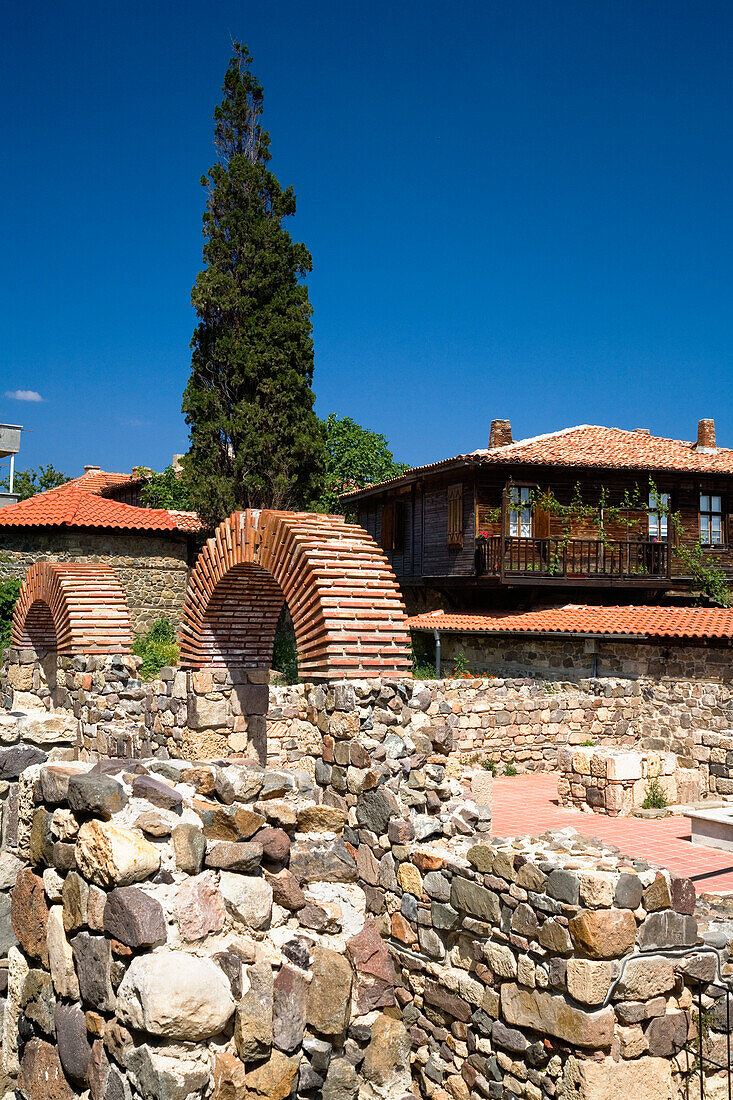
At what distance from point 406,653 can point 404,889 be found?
158cm

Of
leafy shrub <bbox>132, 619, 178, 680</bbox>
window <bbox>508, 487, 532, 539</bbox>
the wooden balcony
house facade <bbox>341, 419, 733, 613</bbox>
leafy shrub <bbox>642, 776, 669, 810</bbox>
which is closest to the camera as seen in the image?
leafy shrub <bbox>642, 776, 669, 810</bbox>

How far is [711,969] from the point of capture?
156 inches

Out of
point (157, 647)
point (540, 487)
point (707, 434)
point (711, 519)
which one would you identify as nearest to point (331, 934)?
point (157, 647)

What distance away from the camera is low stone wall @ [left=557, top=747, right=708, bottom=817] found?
1032cm

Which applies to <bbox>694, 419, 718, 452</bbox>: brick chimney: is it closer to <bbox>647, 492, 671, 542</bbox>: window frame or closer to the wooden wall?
the wooden wall

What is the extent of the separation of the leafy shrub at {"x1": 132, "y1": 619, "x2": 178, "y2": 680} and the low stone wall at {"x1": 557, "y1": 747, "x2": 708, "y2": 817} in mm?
10424

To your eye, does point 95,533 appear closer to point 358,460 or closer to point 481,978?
point 358,460

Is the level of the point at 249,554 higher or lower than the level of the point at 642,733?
higher

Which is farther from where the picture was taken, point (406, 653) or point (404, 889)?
point (406, 653)

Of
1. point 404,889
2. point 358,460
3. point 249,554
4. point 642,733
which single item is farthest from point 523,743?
point 358,460

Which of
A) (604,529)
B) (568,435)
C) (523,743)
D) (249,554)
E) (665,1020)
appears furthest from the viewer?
(568,435)

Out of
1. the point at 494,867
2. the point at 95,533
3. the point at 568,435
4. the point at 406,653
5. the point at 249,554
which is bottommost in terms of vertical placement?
the point at 494,867

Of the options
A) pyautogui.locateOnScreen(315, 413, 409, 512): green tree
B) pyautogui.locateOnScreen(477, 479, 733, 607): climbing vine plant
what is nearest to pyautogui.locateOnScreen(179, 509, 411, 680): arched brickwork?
pyautogui.locateOnScreen(477, 479, 733, 607): climbing vine plant

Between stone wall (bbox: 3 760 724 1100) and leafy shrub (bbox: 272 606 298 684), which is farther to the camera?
leafy shrub (bbox: 272 606 298 684)
